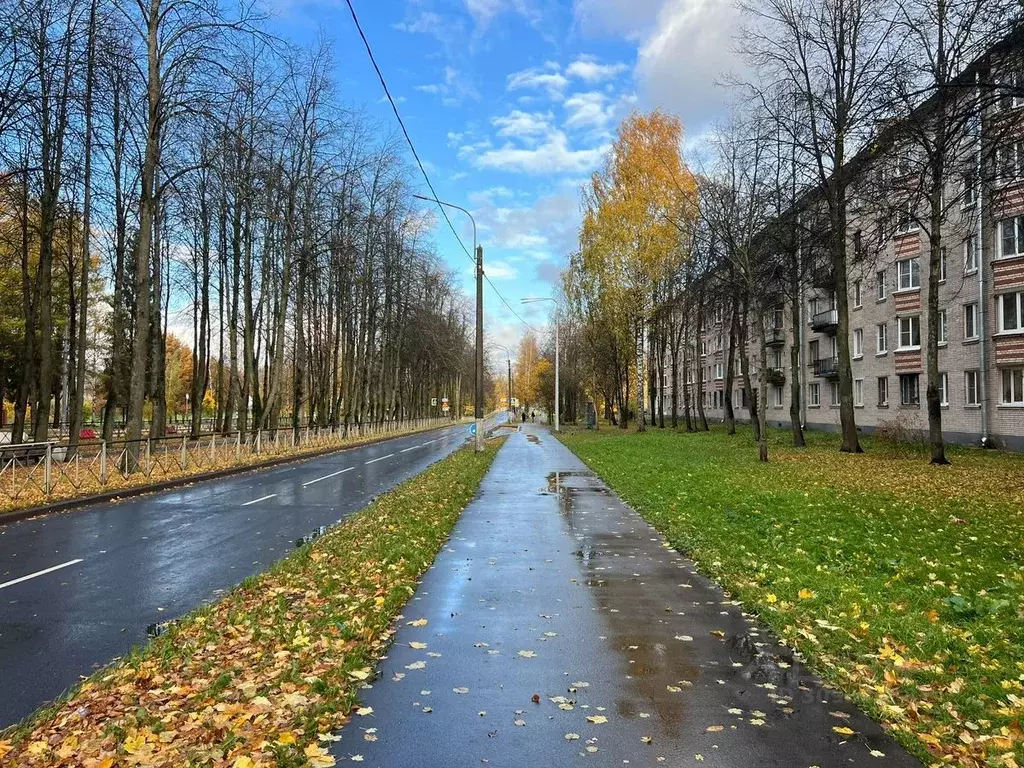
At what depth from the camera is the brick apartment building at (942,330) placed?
78.8 ft

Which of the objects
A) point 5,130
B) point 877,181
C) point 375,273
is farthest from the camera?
point 375,273

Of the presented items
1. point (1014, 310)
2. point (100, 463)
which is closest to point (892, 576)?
point (100, 463)

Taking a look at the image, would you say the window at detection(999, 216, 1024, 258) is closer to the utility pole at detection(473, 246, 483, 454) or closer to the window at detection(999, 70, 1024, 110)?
the window at detection(999, 70, 1024, 110)

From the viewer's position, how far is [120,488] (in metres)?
15.7

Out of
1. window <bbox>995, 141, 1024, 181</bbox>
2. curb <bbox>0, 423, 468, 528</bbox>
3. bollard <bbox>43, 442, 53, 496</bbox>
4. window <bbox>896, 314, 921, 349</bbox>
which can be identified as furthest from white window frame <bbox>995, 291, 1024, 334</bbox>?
bollard <bbox>43, 442, 53, 496</bbox>

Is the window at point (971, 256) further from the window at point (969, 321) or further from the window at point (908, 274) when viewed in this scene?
the window at point (908, 274)

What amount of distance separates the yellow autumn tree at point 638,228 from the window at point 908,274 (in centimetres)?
1035

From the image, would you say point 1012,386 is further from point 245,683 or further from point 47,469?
point 47,469

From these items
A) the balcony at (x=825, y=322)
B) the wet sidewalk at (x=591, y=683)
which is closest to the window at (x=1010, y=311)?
the balcony at (x=825, y=322)

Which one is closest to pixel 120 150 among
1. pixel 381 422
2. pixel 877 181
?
pixel 877 181

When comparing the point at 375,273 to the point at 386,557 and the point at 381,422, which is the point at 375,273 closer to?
the point at 381,422

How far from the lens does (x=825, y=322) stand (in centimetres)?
3978

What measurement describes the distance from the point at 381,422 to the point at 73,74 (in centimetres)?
3453

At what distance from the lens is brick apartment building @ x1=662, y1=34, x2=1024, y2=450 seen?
945 inches
